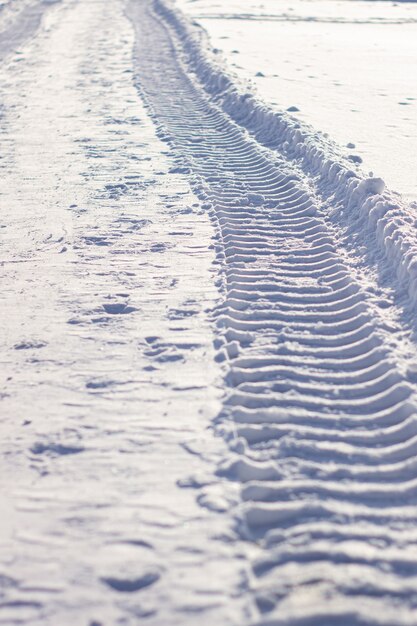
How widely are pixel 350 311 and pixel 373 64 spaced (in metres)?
9.67

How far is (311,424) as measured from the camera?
3.84 meters

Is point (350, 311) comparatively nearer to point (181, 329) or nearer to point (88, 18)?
point (181, 329)

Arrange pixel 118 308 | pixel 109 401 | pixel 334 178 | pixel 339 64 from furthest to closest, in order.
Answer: pixel 339 64 < pixel 334 178 < pixel 118 308 < pixel 109 401

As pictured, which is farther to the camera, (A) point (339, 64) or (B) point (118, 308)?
(A) point (339, 64)

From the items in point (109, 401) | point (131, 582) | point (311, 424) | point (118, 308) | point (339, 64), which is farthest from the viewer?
point (339, 64)

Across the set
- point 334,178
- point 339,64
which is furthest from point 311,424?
point 339,64

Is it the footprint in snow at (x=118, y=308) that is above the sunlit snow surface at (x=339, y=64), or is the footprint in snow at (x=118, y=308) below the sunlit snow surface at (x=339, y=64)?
below

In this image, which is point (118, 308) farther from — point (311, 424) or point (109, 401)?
point (311, 424)

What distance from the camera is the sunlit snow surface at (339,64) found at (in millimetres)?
8641

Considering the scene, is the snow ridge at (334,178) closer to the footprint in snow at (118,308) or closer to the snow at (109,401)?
the snow at (109,401)

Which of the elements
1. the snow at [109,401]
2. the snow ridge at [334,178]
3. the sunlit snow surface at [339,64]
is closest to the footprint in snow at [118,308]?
the snow at [109,401]

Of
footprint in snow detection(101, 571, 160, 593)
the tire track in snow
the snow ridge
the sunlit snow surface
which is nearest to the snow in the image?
footprint in snow detection(101, 571, 160, 593)

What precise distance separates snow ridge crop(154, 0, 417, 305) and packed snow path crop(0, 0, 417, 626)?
206 millimetres

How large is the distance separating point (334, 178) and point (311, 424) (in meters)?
3.60
